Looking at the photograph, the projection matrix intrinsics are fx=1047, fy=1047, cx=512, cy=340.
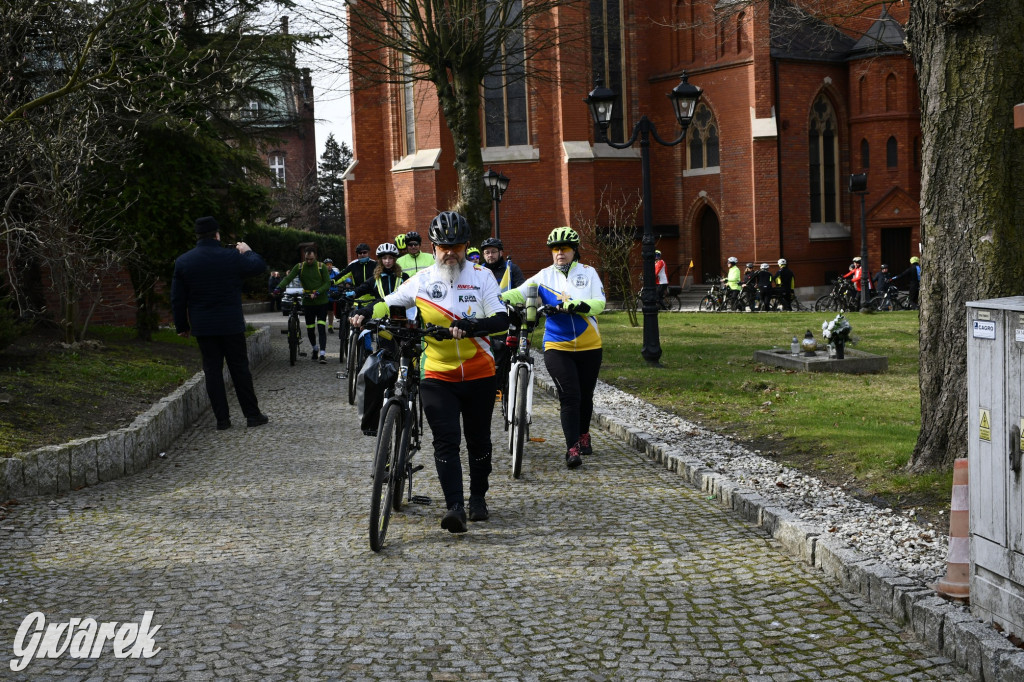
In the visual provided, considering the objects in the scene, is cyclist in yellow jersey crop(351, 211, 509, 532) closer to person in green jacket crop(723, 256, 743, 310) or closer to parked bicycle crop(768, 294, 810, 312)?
parked bicycle crop(768, 294, 810, 312)

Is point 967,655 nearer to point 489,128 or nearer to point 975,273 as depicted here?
point 975,273

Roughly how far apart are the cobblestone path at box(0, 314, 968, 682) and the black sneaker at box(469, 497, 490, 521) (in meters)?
0.05

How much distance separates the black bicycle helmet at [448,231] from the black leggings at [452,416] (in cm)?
84

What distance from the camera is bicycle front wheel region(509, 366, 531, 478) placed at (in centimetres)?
792

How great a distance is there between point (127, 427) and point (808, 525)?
590 cm

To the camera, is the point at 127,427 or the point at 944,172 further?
the point at 127,427

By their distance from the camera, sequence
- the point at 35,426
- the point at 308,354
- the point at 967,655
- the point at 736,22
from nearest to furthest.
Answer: the point at 967,655
the point at 35,426
the point at 308,354
the point at 736,22

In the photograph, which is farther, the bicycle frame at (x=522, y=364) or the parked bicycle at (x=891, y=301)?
the parked bicycle at (x=891, y=301)

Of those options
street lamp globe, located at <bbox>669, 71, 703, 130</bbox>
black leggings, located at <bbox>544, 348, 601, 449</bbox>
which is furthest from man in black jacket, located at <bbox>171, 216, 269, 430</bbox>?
street lamp globe, located at <bbox>669, 71, 703, 130</bbox>

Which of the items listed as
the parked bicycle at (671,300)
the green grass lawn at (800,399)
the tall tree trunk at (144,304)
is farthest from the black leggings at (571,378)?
the parked bicycle at (671,300)

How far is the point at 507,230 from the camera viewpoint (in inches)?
1421

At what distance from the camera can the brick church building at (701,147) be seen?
115 feet

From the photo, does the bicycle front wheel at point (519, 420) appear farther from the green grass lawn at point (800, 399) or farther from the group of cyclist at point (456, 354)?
the green grass lawn at point (800, 399)

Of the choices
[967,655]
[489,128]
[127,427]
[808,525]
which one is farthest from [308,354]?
[489,128]
